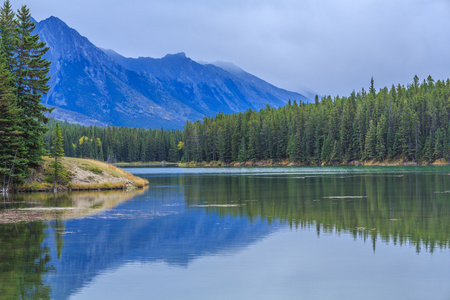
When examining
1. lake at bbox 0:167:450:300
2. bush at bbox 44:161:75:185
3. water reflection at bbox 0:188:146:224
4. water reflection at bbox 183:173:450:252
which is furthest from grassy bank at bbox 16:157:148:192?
lake at bbox 0:167:450:300

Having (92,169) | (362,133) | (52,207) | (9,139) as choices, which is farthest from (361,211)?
(362,133)

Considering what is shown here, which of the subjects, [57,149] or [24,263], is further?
[57,149]

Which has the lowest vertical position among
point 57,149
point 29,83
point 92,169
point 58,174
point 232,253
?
point 232,253

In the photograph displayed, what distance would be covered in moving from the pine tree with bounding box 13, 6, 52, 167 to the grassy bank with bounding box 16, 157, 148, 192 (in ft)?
6.96

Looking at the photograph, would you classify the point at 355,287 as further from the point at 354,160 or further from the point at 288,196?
the point at 354,160

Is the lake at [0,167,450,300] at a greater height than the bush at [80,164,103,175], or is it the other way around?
the bush at [80,164,103,175]

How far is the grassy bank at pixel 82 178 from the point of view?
6236cm

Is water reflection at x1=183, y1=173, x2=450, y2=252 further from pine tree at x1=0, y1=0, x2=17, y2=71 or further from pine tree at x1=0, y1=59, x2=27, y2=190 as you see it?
pine tree at x1=0, y1=0, x2=17, y2=71

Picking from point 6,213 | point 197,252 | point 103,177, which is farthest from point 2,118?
point 197,252

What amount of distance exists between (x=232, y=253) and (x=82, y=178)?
4702 cm

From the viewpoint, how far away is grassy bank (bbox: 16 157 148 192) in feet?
205

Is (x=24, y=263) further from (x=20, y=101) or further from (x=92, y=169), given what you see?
(x=92, y=169)

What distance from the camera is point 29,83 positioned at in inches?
2447

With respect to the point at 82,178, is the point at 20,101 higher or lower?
higher
